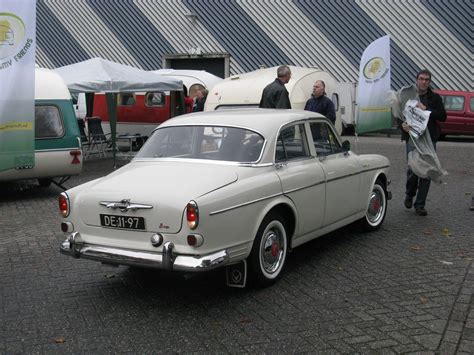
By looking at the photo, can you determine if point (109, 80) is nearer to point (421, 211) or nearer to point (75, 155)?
point (75, 155)

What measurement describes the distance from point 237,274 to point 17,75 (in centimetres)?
499

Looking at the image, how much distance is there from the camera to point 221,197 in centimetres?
457

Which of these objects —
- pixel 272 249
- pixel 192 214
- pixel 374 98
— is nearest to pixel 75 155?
pixel 374 98

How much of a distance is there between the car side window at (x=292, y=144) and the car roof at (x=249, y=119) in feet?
0.29

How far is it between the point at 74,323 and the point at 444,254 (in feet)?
12.7

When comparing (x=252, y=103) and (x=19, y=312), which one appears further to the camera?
(x=252, y=103)

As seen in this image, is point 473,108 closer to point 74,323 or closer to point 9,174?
point 9,174

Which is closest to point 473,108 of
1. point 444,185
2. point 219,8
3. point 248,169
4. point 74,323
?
point 444,185

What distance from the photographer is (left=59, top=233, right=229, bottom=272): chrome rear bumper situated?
4.35 metres

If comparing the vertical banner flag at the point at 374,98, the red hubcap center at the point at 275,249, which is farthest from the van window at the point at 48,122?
the red hubcap center at the point at 275,249

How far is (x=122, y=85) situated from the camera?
13.1 metres

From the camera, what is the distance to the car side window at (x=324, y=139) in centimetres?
613

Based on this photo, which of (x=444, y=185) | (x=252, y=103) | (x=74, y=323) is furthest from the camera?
(x=252, y=103)

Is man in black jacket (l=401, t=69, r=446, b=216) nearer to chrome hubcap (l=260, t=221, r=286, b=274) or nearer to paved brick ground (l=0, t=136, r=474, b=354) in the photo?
paved brick ground (l=0, t=136, r=474, b=354)
